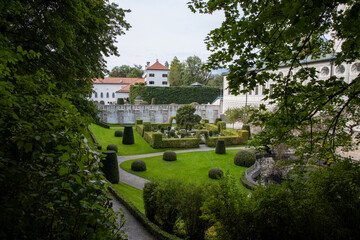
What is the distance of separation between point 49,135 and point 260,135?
388cm

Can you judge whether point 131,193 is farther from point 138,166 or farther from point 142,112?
point 142,112

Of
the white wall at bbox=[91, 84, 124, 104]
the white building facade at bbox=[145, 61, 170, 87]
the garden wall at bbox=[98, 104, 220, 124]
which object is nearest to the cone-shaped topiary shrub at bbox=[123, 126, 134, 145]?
the garden wall at bbox=[98, 104, 220, 124]

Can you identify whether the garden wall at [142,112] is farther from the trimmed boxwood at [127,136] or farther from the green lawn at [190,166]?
the green lawn at [190,166]

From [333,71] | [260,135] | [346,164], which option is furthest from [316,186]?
[333,71]

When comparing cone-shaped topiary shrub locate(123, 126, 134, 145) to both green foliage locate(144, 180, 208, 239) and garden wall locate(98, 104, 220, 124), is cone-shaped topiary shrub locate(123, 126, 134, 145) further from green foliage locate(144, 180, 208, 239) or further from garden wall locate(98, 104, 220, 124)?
green foliage locate(144, 180, 208, 239)

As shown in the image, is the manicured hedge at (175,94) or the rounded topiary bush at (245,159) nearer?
the rounded topiary bush at (245,159)

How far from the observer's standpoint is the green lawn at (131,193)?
10.3 m

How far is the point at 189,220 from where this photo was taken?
274 inches

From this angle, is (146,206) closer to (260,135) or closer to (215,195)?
(215,195)

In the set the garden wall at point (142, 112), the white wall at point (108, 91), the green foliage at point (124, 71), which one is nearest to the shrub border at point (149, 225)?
the garden wall at point (142, 112)

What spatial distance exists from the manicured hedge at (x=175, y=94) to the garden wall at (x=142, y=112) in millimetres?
7061

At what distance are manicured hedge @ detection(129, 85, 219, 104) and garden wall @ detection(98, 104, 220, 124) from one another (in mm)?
7061

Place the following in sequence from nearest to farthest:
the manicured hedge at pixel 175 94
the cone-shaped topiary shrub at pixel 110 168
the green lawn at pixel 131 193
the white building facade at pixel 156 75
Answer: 1. the green lawn at pixel 131 193
2. the cone-shaped topiary shrub at pixel 110 168
3. the manicured hedge at pixel 175 94
4. the white building facade at pixel 156 75

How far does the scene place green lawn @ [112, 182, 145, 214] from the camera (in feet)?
33.7
